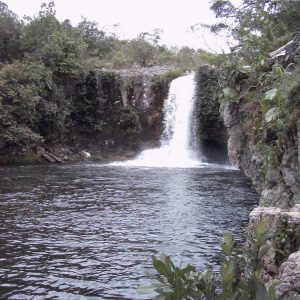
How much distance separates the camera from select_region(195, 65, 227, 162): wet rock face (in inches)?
1117

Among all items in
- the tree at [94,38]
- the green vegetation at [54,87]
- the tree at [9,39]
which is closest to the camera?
the green vegetation at [54,87]

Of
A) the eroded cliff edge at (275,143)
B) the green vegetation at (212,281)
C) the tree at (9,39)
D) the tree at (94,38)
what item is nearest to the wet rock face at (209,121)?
the eroded cliff edge at (275,143)

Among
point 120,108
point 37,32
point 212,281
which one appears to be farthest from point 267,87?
point 37,32

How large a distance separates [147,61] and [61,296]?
36.3 m

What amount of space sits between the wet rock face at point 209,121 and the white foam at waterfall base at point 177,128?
60cm

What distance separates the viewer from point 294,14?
20.0m

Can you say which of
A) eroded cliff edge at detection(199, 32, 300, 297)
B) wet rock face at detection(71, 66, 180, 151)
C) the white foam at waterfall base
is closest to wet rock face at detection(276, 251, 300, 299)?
eroded cliff edge at detection(199, 32, 300, 297)

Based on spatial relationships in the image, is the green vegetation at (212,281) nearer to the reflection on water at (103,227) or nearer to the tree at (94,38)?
the reflection on water at (103,227)

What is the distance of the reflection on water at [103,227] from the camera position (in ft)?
22.0

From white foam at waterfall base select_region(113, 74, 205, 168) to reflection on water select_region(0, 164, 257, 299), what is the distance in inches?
341

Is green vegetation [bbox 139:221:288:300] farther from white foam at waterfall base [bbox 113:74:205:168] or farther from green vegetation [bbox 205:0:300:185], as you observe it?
white foam at waterfall base [bbox 113:74:205:168]

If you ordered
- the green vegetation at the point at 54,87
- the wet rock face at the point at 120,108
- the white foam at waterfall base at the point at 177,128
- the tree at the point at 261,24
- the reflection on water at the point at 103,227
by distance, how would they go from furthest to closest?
1. the wet rock face at the point at 120,108
2. the white foam at waterfall base at the point at 177,128
3. the green vegetation at the point at 54,87
4. the tree at the point at 261,24
5. the reflection on water at the point at 103,227

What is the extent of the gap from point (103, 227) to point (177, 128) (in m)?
19.5

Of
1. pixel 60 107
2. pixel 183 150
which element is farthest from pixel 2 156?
pixel 183 150
